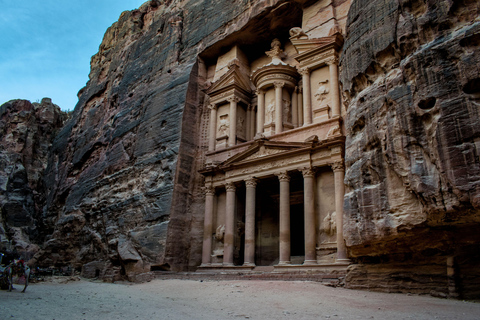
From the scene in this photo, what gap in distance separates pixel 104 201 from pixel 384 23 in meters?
18.4

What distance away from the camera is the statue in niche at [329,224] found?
1504 centimetres

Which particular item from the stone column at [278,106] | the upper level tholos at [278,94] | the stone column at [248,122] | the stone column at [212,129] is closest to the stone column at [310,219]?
the upper level tholos at [278,94]

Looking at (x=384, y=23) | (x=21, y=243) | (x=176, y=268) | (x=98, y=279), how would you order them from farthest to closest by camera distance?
1. (x=21, y=243)
2. (x=98, y=279)
3. (x=176, y=268)
4. (x=384, y=23)

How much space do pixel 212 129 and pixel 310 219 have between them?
27.7 ft

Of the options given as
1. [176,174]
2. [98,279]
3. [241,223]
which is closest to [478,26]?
[241,223]

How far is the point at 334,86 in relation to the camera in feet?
56.6

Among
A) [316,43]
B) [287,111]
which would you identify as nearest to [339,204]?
[287,111]

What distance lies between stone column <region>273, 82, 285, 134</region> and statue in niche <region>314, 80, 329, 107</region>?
6.54 feet

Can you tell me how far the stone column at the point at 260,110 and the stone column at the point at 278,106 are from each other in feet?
3.26

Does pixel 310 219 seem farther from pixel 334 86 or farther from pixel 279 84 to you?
pixel 279 84

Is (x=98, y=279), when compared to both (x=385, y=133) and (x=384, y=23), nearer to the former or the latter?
(x=385, y=133)

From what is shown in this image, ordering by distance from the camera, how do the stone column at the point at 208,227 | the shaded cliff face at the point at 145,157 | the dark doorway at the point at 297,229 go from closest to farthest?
the stone column at the point at 208,227 → the shaded cliff face at the point at 145,157 → the dark doorway at the point at 297,229

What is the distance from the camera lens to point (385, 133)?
1033cm

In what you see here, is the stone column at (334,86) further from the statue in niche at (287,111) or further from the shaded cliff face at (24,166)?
the shaded cliff face at (24,166)
